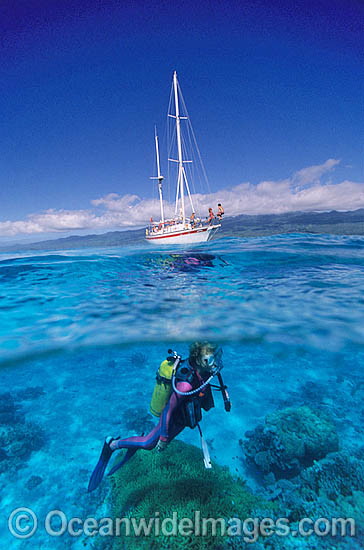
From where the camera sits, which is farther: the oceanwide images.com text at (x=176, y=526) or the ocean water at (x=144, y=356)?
the ocean water at (x=144, y=356)

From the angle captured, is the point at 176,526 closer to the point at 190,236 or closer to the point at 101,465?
the point at 101,465

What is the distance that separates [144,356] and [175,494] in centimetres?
775

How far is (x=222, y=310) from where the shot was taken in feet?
29.7

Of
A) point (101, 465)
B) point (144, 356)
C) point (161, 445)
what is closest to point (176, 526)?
point (101, 465)

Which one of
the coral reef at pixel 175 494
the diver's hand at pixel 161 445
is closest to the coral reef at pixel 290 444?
the coral reef at pixel 175 494

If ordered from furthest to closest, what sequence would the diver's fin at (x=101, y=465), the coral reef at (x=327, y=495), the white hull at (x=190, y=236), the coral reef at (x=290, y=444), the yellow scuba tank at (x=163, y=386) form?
the white hull at (x=190, y=236)
the coral reef at (x=290, y=444)
the diver's fin at (x=101, y=465)
the coral reef at (x=327, y=495)
the yellow scuba tank at (x=163, y=386)

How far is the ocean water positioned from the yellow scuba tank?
133 inches

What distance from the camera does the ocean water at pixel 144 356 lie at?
6.18 meters

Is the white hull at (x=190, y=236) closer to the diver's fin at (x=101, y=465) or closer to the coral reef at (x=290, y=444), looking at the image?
the coral reef at (x=290, y=444)

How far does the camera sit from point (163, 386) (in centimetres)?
353

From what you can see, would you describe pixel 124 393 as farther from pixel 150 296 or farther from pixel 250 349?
pixel 250 349

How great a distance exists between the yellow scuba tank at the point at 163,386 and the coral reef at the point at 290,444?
3.92 metres

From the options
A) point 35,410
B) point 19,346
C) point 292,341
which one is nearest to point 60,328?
point 19,346

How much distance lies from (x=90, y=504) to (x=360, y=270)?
49.3 ft
